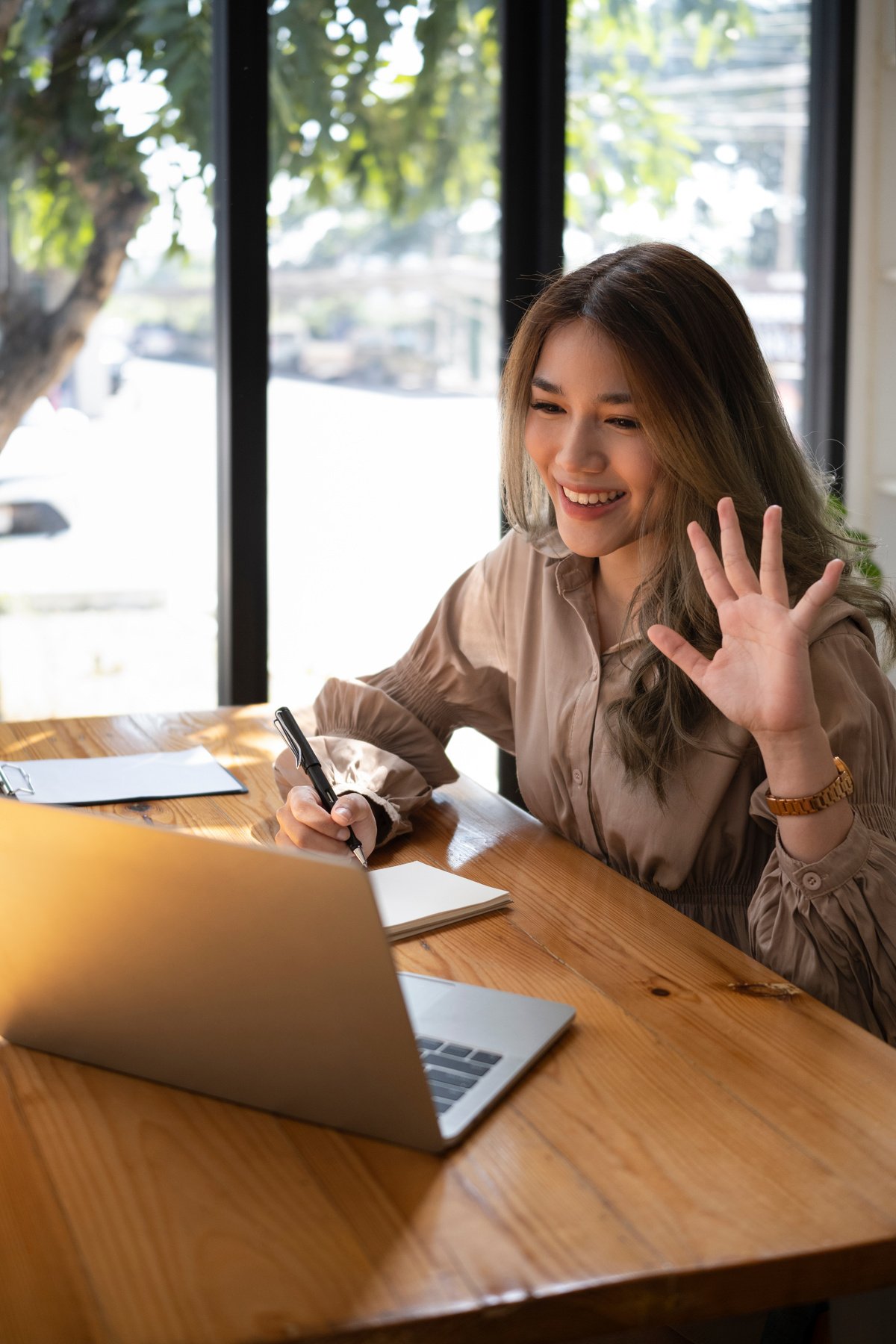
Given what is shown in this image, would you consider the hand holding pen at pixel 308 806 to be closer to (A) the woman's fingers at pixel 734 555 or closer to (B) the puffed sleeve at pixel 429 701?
(B) the puffed sleeve at pixel 429 701

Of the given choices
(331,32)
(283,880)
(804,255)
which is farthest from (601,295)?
(804,255)

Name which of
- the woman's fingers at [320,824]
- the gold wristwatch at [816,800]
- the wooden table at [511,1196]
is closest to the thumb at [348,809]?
the woman's fingers at [320,824]

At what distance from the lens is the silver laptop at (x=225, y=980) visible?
814mm

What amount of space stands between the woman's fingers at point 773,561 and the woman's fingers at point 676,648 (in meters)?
0.10

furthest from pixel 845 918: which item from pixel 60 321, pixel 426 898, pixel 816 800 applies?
pixel 60 321

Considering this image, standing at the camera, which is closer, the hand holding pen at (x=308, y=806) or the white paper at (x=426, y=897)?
the white paper at (x=426, y=897)

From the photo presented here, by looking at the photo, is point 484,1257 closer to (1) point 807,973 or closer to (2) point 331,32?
(1) point 807,973

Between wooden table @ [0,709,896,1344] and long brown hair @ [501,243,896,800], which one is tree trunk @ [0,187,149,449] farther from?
wooden table @ [0,709,896,1344]

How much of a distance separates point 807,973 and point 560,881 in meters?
0.30

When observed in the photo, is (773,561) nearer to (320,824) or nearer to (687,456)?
(687,456)

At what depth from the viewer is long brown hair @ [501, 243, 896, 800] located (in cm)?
153

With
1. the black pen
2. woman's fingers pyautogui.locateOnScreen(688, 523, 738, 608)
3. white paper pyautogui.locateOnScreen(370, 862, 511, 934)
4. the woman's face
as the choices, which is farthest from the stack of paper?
the woman's face

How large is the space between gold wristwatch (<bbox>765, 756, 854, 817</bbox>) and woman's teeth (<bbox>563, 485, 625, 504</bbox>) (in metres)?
0.51

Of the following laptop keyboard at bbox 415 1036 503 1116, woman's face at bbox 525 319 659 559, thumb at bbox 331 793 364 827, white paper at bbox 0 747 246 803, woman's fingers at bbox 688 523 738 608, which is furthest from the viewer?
white paper at bbox 0 747 246 803
